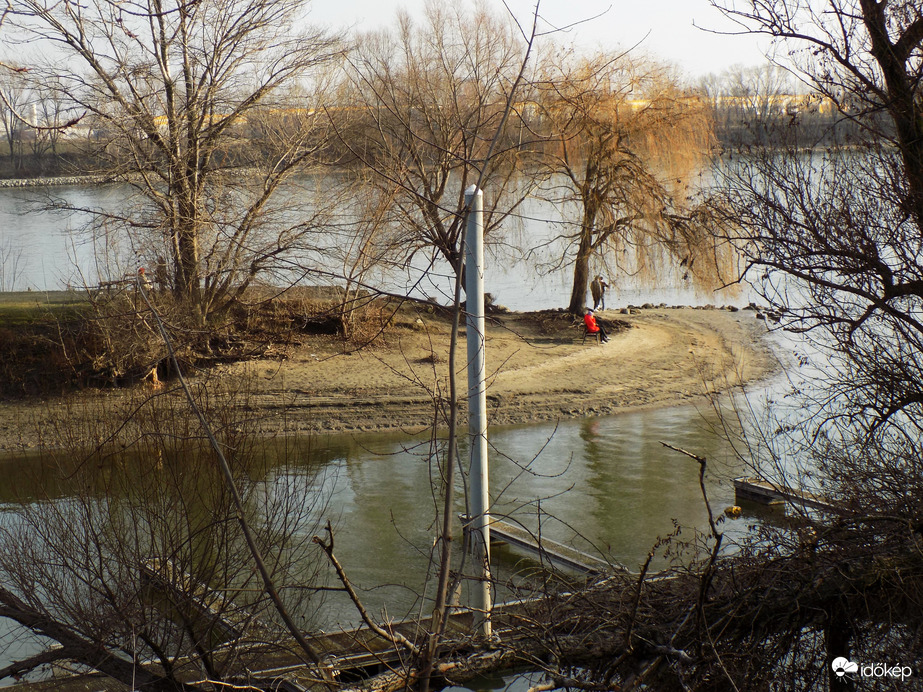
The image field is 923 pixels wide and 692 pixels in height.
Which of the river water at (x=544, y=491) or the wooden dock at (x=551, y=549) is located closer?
the wooden dock at (x=551, y=549)

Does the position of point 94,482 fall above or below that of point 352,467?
above

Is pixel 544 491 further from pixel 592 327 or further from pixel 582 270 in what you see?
pixel 582 270

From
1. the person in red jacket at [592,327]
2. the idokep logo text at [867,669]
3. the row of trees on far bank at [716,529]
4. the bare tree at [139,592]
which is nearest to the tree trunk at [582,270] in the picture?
the person in red jacket at [592,327]

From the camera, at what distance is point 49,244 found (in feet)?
103

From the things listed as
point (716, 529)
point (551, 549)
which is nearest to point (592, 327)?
point (551, 549)

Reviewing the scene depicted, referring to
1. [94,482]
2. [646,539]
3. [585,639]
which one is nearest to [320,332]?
[646,539]

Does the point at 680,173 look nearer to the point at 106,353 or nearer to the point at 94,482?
the point at 106,353

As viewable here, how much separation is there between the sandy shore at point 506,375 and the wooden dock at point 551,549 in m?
3.26

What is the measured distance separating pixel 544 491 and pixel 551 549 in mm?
2534

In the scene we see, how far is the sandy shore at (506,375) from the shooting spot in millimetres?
14570

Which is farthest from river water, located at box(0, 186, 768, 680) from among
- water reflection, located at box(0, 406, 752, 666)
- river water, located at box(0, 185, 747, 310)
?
river water, located at box(0, 185, 747, 310)

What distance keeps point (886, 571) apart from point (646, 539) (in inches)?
205

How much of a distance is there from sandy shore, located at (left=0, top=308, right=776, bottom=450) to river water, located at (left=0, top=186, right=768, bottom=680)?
83 centimetres

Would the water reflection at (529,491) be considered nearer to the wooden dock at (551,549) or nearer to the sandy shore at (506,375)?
→ the wooden dock at (551,549)
